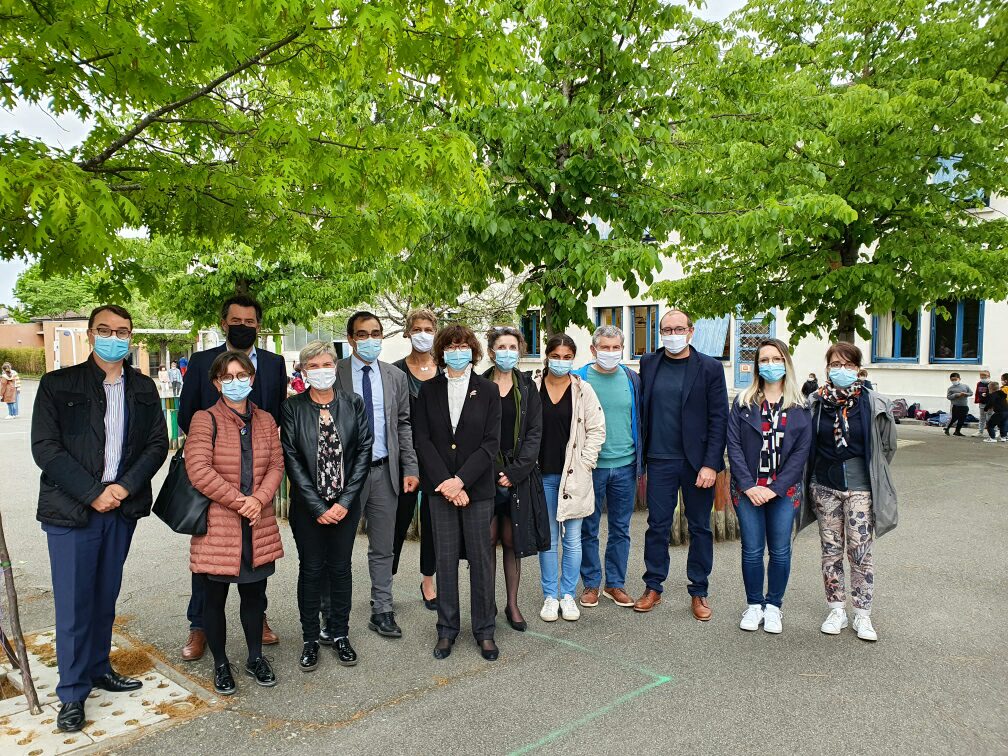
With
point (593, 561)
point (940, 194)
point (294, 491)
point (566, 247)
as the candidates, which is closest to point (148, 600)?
point (294, 491)

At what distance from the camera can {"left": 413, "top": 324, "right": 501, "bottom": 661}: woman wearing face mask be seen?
4.74 m

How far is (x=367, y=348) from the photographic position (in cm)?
509

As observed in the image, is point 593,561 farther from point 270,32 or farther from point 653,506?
point 270,32

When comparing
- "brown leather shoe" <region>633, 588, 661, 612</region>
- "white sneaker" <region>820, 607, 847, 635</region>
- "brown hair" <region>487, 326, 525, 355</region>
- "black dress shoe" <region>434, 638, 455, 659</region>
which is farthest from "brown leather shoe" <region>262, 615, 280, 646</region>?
"white sneaker" <region>820, 607, 847, 635</region>

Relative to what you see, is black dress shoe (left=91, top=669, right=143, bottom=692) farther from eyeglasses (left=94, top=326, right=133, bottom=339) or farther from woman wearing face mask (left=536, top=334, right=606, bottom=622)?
woman wearing face mask (left=536, top=334, right=606, bottom=622)

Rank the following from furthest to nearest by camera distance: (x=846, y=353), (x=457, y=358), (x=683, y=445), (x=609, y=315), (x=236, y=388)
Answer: (x=609, y=315) → (x=683, y=445) → (x=846, y=353) → (x=457, y=358) → (x=236, y=388)

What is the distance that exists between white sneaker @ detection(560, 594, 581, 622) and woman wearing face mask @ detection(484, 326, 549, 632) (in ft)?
1.08

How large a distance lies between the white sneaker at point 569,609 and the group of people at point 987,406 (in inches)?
584

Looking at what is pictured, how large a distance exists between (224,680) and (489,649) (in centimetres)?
153

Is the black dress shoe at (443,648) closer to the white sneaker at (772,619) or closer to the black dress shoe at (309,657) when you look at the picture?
the black dress shoe at (309,657)

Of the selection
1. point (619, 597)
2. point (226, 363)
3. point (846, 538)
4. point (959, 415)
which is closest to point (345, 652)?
point (226, 363)

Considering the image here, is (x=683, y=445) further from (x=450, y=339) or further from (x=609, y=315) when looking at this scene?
Answer: (x=609, y=315)

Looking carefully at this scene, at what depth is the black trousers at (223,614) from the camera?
421 centimetres

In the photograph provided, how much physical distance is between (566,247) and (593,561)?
3.21 meters
